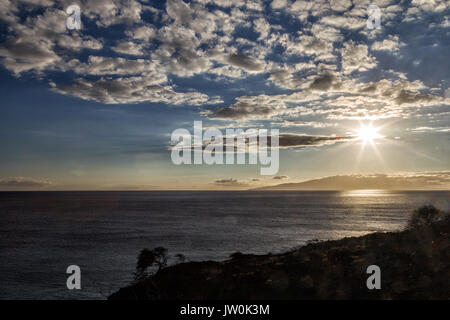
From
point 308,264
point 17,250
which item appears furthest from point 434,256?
point 17,250

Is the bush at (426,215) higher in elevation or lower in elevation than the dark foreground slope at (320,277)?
higher

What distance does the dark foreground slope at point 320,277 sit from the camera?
816 inches

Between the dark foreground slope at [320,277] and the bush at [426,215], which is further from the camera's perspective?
the bush at [426,215]

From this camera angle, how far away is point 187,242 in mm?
60750

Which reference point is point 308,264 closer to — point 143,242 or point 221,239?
point 221,239

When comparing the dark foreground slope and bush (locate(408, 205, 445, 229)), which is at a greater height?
bush (locate(408, 205, 445, 229))

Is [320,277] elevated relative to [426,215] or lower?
lower

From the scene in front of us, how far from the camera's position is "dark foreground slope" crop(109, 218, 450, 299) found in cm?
2072

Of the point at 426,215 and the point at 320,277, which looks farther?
the point at 426,215

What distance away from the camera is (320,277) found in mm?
23547

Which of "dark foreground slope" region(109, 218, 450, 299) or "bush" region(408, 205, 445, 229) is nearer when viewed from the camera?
"dark foreground slope" region(109, 218, 450, 299)
